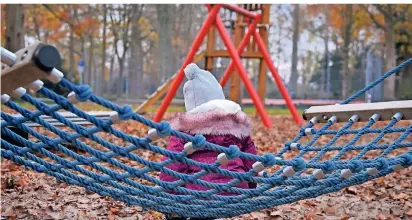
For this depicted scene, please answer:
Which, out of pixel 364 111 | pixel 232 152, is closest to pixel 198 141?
pixel 232 152

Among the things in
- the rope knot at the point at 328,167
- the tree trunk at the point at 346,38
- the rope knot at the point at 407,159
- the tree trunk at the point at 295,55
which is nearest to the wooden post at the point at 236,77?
the rope knot at the point at 407,159

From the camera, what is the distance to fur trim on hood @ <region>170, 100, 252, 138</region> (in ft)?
6.80

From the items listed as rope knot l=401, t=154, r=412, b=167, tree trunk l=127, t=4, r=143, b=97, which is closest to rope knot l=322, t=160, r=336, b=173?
rope knot l=401, t=154, r=412, b=167

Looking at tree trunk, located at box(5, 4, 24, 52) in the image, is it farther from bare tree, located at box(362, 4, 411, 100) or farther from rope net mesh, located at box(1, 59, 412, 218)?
bare tree, located at box(362, 4, 411, 100)

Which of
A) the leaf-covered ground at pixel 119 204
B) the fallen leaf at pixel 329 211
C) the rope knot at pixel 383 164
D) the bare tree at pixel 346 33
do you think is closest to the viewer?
the rope knot at pixel 383 164

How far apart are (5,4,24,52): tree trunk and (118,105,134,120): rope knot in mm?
9258

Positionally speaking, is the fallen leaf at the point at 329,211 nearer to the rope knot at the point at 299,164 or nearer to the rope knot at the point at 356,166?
the rope knot at the point at 356,166

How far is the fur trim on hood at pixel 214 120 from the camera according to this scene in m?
2.07

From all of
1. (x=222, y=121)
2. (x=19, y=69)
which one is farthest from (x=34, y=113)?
(x=222, y=121)

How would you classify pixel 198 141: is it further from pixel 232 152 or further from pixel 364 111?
pixel 364 111

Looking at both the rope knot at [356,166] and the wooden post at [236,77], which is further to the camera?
the wooden post at [236,77]

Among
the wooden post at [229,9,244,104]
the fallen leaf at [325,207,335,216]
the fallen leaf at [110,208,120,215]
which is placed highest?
the wooden post at [229,9,244,104]

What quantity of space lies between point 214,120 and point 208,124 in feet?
0.09

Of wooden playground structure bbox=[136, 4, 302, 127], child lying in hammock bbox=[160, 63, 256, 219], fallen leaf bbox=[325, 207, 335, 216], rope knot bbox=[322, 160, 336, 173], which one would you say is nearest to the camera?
rope knot bbox=[322, 160, 336, 173]
